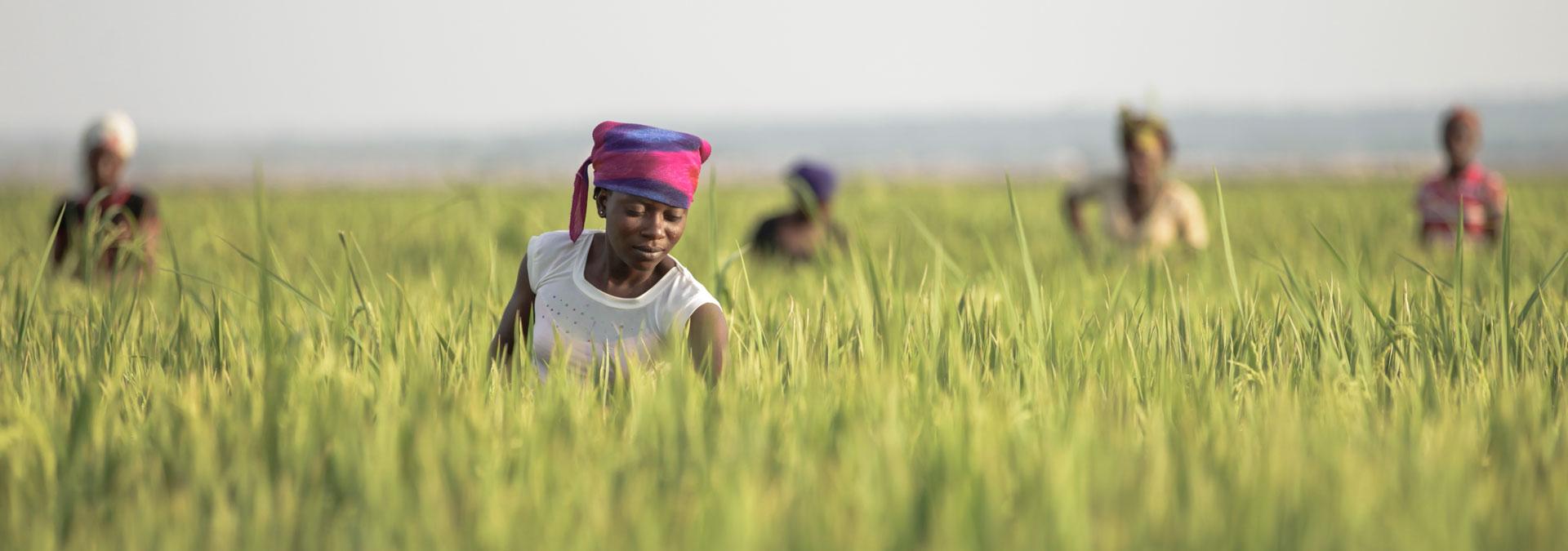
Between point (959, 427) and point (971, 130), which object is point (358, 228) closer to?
point (959, 427)

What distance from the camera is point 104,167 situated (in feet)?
14.5

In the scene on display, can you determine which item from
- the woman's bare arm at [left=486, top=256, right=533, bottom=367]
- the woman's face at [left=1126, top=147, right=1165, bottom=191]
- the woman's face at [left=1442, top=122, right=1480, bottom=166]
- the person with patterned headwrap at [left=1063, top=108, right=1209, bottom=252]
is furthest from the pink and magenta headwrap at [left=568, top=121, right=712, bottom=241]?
the woman's face at [left=1442, top=122, right=1480, bottom=166]

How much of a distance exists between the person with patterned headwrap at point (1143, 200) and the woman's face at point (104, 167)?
12.5 ft

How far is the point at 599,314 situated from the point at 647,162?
32 centimetres

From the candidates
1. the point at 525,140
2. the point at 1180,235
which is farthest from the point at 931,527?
the point at 525,140

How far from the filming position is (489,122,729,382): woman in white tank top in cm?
205

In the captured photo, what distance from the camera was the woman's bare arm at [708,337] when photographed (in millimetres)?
2084

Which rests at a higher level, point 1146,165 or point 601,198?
point 601,198

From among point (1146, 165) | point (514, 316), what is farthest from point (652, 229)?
point (1146, 165)

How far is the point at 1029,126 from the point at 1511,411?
161 meters

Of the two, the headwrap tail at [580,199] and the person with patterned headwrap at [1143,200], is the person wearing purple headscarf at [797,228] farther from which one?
the headwrap tail at [580,199]

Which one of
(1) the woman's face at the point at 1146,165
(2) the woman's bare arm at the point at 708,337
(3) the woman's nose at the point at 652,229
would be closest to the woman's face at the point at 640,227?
(3) the woman's nose at the point at 652,229

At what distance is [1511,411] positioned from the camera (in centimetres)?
176

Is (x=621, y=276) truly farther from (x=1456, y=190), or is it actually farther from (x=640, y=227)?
(x=1456, y=190)
